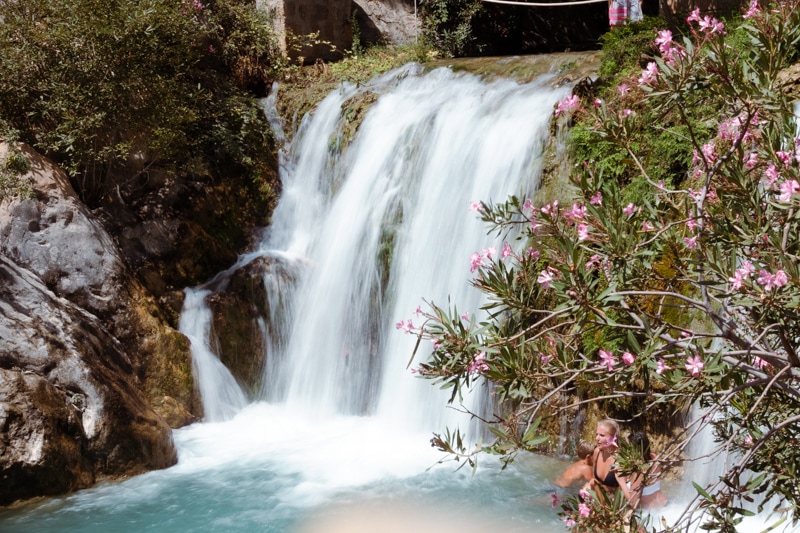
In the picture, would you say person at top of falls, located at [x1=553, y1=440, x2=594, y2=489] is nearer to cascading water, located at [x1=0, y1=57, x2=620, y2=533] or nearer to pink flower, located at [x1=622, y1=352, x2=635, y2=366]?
cascading water, located at [x1=0, y1=57, x2=620, y2=533]

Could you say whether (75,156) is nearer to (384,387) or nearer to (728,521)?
(384,387)

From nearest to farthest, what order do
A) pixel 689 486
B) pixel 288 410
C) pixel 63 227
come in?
pixel 689 486 < pixel 63 227 < pixel 288 410

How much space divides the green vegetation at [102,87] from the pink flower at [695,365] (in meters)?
7.76

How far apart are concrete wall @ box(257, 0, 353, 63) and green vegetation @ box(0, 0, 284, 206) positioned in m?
2.95

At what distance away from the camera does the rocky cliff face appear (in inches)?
261

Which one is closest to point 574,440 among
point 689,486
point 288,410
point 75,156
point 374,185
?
point 689,486

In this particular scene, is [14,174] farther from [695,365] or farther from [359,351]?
[695,365]

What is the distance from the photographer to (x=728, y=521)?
9.50ft

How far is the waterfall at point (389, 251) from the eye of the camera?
8523 millimetres

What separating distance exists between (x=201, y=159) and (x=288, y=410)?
3656mm

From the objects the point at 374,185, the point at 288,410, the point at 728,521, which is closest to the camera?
the point at 728,521

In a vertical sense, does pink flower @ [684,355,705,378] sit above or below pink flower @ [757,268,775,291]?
below

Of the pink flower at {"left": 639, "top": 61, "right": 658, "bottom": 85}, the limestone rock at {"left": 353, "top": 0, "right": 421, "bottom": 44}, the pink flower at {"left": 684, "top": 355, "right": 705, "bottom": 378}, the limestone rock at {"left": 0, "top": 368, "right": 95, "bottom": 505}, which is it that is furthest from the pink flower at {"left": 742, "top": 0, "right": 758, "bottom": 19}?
the limestone rock at {"left": 353, "top": 0, "right": 421, "bottom": 44}

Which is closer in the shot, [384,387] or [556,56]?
[384,387]
